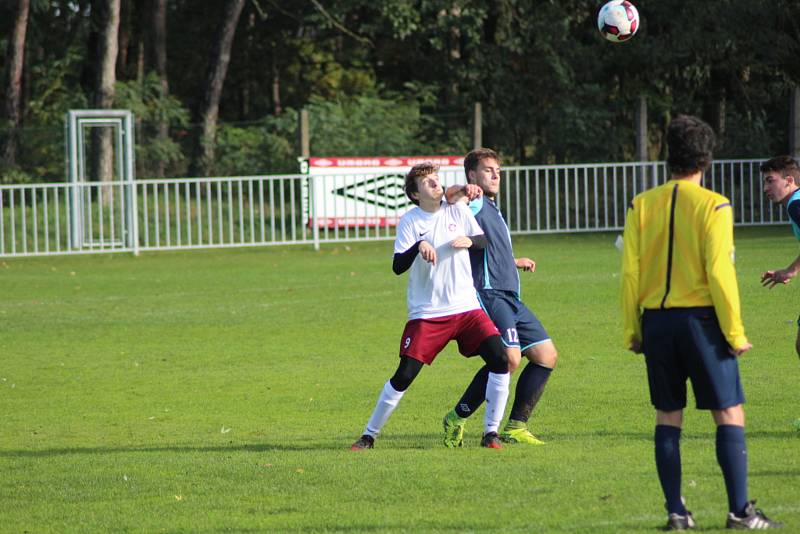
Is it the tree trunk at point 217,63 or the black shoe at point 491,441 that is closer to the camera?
the black shoe at point 491,441

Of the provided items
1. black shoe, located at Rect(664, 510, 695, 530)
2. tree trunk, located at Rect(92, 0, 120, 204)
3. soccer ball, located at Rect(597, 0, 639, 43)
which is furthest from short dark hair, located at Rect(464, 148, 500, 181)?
tree trunk, located at Rect(92, 0, 120, 204)

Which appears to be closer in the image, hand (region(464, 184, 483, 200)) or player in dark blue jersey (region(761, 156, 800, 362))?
hand (region(464, 184, 483, 200))

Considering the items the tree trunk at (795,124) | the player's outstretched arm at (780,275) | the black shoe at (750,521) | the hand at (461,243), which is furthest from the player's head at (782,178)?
the tree trunk at (795,124)

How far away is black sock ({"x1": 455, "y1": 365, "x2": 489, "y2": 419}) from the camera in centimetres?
809

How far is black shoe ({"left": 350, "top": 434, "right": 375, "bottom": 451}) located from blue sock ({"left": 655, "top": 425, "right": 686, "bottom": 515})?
2.76 meters

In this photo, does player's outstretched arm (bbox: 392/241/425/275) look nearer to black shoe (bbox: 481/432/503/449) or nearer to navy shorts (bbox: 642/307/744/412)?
black shoe (bbox: 481/432/503/449)

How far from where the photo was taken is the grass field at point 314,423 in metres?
6.32

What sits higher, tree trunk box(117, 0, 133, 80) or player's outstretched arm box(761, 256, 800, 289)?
tree trunk box(117, 0, 133, 80)

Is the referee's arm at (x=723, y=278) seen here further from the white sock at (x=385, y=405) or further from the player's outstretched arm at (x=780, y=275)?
the player's outstretched arm at (x=780, y=275)

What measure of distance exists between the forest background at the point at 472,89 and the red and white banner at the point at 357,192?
337 centimetres

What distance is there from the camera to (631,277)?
5559mm

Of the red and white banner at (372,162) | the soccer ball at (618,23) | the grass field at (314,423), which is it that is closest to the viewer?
the grass field at (314,423)

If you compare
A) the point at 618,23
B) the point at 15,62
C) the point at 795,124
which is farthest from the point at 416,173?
the point at 15,62

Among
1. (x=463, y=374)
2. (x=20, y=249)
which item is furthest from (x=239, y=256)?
A: (x=463, y=374)
